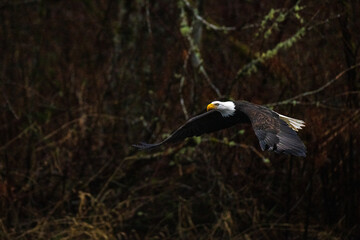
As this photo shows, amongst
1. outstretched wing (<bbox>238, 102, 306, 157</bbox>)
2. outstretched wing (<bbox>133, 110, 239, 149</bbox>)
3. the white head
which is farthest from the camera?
outstretched wing (<bbox>133, 110, 239, 149</bbox>)

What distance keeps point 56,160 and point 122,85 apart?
41.2 inches

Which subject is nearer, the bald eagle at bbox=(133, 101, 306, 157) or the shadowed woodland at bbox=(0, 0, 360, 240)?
the bald eagle at bbox=(133, 101, 306, 157)

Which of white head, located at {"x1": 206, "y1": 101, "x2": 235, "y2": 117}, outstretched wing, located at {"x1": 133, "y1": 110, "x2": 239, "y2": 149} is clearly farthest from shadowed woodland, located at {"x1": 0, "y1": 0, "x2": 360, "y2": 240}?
white head, located at {"x1": 206, "y1": 101, "x2": 235, "y2": 117}

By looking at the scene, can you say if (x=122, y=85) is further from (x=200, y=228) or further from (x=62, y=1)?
(x=62, y=1)

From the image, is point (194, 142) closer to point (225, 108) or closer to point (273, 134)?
point (225, 108)

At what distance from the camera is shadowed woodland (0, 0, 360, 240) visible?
19.7 ft

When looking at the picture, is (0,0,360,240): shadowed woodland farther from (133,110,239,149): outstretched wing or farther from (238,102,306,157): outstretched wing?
(238,102,306,157): outstretched wing

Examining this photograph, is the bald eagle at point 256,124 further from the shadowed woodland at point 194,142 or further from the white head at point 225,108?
the shadowed woodland at point 194,142

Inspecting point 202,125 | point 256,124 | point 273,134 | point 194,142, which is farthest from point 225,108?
point 194,142

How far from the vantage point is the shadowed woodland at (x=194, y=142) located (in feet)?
19.7

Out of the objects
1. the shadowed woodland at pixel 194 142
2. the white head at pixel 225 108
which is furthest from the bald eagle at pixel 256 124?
the shadowed woodland at pixel 194 142

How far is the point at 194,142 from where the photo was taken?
20.9 feet

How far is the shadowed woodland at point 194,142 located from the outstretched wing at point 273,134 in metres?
1.56

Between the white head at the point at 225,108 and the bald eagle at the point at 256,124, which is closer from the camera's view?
the bald eagle at the point at 256,124
